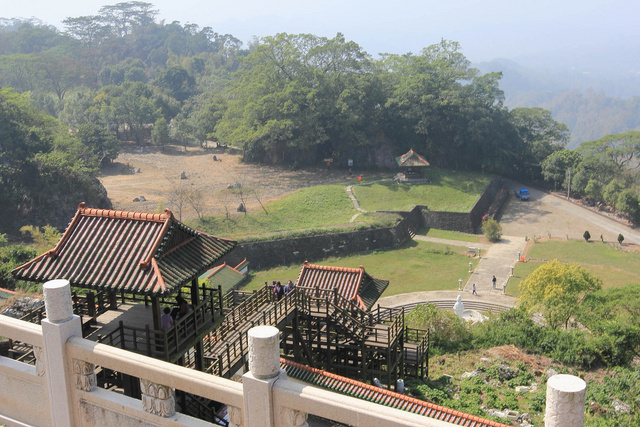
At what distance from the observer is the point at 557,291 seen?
27.0 meters

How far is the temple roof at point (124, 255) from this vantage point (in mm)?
11359

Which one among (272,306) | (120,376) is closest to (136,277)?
(120,376)

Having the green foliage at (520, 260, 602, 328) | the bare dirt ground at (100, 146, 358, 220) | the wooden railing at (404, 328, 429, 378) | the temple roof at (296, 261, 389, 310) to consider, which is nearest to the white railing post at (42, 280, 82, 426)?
the wooden railing at (404, 328, 429, 378)

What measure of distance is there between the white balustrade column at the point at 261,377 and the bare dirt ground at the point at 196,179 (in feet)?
122

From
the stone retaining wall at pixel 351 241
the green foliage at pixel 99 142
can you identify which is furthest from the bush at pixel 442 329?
the green foliage at pixel 99 142

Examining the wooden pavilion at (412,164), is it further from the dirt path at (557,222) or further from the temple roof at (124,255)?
the temple roof at (124,255)

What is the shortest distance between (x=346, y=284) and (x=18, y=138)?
3589cm

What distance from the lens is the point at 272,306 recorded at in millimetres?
17594

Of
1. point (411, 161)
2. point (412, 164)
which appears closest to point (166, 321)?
point (412, 164)

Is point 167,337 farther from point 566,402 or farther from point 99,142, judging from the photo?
point 99,142

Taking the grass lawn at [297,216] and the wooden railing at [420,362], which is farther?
the grass lawn at [297,216]

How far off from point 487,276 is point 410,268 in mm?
4938

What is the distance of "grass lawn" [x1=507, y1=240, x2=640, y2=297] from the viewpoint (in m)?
36.9

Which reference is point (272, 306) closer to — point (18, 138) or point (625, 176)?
point (18, 138)
